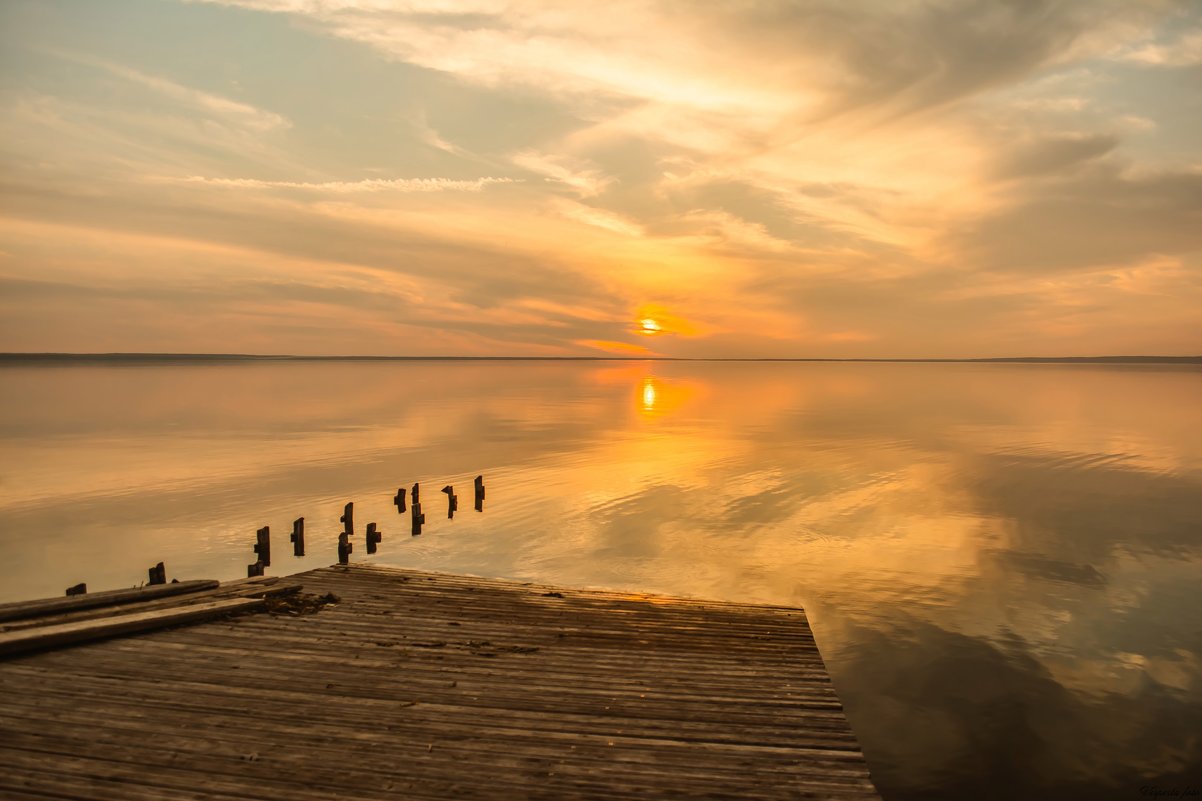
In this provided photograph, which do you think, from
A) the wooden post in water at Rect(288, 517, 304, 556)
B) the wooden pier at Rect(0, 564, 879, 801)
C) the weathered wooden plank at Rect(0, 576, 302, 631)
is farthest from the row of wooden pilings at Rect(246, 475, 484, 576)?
the wooden pier at Rect(0, 564, 879, 801)

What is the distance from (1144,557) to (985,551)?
4863mm

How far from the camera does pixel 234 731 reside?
7.12m

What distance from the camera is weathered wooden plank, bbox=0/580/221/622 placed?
10.5 m

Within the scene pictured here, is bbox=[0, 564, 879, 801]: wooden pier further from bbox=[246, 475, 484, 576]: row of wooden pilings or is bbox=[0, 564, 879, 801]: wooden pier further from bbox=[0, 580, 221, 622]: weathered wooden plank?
bbox=[246, 475, 484, 576]: row of wooden pilings

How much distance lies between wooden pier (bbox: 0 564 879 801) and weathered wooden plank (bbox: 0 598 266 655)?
4.9 inches

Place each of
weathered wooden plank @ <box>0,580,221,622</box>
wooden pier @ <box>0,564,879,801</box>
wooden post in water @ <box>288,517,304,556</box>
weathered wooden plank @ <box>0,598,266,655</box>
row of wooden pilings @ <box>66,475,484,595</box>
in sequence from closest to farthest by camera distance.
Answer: wooden pier @ <box>0,564,879,801</box>, weathered wooden plank @ <box>0,598,266,655</box>, weathered wooden plank @ <box>0,580,221,622</box>, row of wooden pilings @ <box>66,475,484,595</box>, wooden post in water @ <box>288,517,304,556</box>

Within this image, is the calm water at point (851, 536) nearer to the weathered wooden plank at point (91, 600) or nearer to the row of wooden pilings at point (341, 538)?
the row of wooden pilings at point (341, 538)

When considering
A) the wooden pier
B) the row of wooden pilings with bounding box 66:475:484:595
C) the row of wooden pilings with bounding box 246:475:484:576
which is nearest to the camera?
the wooden pier

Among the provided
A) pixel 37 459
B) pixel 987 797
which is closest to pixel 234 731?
pixel 987 797

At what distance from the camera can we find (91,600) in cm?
1127

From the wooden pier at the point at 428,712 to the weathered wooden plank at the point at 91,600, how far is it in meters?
0.86

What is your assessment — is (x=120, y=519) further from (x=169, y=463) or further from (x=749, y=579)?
(x=749, y=579)

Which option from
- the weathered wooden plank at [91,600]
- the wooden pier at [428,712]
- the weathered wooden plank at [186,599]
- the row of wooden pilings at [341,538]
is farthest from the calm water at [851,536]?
the weathered wooden plank at [91,600]

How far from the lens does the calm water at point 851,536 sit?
1273 cm
